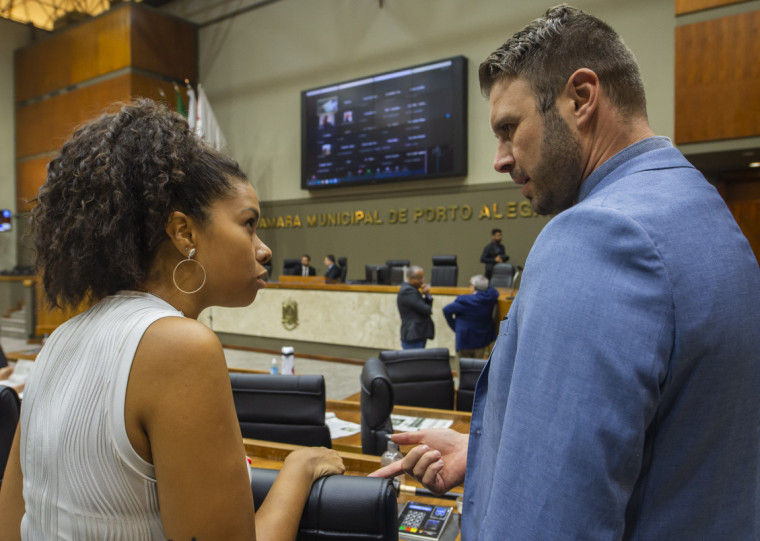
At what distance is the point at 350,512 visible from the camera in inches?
39.2

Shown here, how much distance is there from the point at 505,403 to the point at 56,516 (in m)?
0.73

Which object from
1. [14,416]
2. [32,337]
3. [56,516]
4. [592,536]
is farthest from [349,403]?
[32,337]

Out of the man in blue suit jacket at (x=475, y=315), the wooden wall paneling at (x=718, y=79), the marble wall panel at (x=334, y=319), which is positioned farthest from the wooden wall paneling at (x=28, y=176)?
the wooden wall paneling at (x=718, y=79)

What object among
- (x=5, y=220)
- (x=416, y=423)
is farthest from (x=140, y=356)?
(x=5, y=220)

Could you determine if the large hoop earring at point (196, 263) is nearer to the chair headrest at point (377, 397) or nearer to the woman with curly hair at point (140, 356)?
the woman with curly hair at point (140, 356)

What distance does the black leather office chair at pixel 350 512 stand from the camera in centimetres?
98

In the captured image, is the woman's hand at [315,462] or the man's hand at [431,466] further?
the man's hand at [431,466]

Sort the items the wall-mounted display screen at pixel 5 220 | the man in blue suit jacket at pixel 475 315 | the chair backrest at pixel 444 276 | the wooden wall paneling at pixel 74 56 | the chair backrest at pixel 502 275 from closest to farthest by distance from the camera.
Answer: the man in blue suit jacket at pixel 475 315 → the chair backrest at pixel 502 275 → the chair backrest at pixel 444 276 → the wooden wall paneling at pixel 74 56 → the wall-mounted display screen at pixel 5 220

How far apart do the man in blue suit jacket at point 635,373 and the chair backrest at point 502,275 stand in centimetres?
771

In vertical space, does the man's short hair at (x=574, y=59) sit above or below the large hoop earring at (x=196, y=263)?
above

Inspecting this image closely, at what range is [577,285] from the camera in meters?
0.69

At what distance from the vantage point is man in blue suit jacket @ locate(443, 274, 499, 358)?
5891mm

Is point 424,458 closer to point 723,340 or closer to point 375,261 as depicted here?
point 723,340

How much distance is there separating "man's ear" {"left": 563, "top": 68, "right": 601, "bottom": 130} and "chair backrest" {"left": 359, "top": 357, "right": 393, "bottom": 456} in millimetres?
1535
